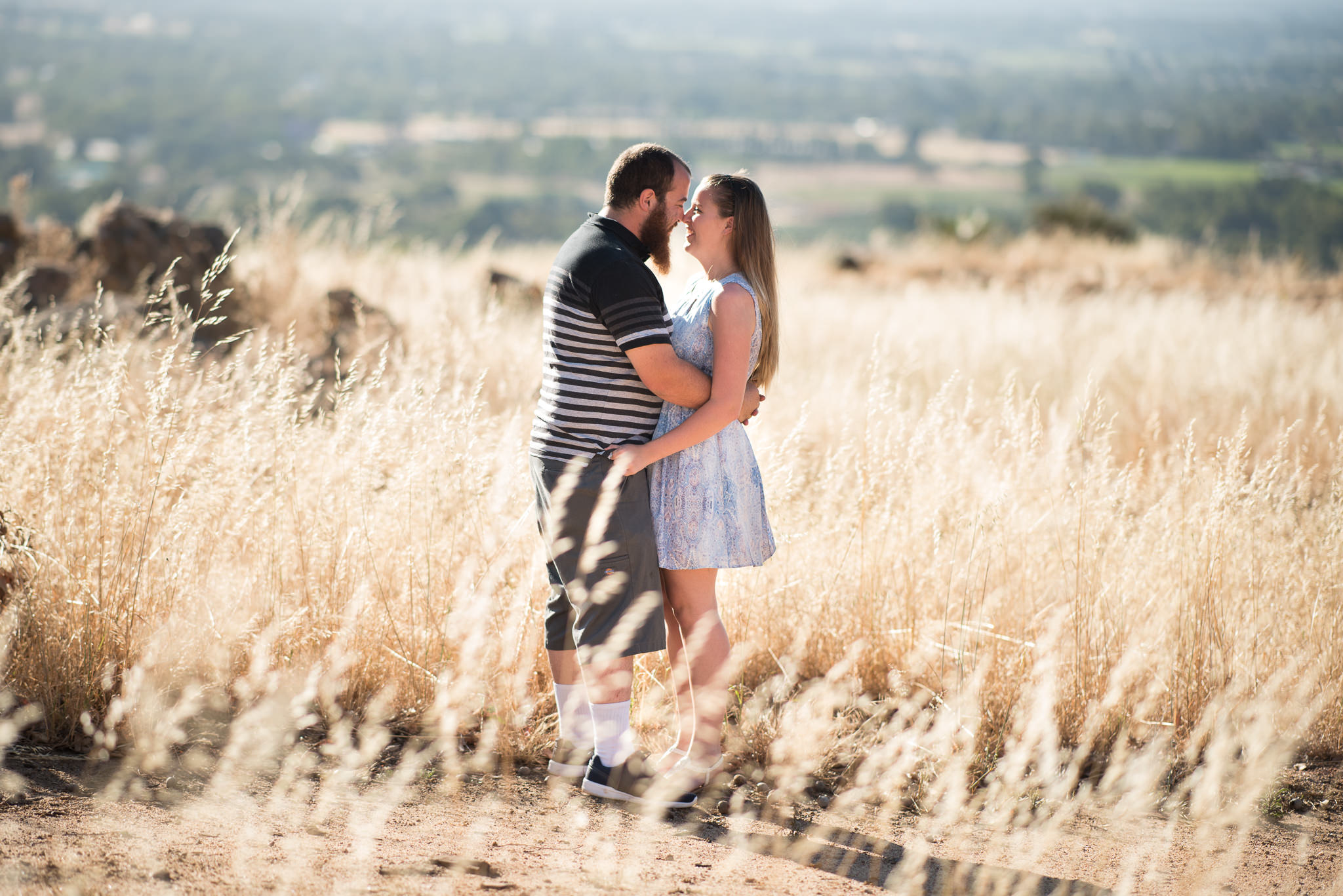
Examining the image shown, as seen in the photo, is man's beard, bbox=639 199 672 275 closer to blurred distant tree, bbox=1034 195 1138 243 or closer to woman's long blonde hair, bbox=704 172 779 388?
woman's long blonde hair, bbox=704 172 779 388

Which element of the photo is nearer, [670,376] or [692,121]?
[670,376]

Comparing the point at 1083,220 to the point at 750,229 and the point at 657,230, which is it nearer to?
the point at 750,229

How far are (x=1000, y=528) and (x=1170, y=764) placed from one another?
1.02 m

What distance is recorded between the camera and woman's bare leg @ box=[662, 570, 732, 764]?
277 cm

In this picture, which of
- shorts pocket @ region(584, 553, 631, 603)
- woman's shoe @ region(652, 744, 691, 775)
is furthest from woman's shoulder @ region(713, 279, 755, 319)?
woman's shoe @ region(652, 744, 691, 775)

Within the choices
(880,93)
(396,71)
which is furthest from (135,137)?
(880,93)

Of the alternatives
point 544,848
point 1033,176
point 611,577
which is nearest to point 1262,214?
→ point 1033,176

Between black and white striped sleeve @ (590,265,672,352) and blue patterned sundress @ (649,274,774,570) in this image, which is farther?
blue patterned sundress @ (649,274,774,570)

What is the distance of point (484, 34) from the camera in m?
123

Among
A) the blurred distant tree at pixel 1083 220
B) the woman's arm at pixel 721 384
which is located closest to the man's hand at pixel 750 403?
the woman's arm at pixel 721 384

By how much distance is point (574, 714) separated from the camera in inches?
115

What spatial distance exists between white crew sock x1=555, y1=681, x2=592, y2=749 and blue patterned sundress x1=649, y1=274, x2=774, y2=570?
1.69 ft

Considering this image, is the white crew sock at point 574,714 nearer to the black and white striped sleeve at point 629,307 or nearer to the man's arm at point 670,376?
the man's arm at point 670,376

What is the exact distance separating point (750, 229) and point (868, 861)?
6.11 feet
